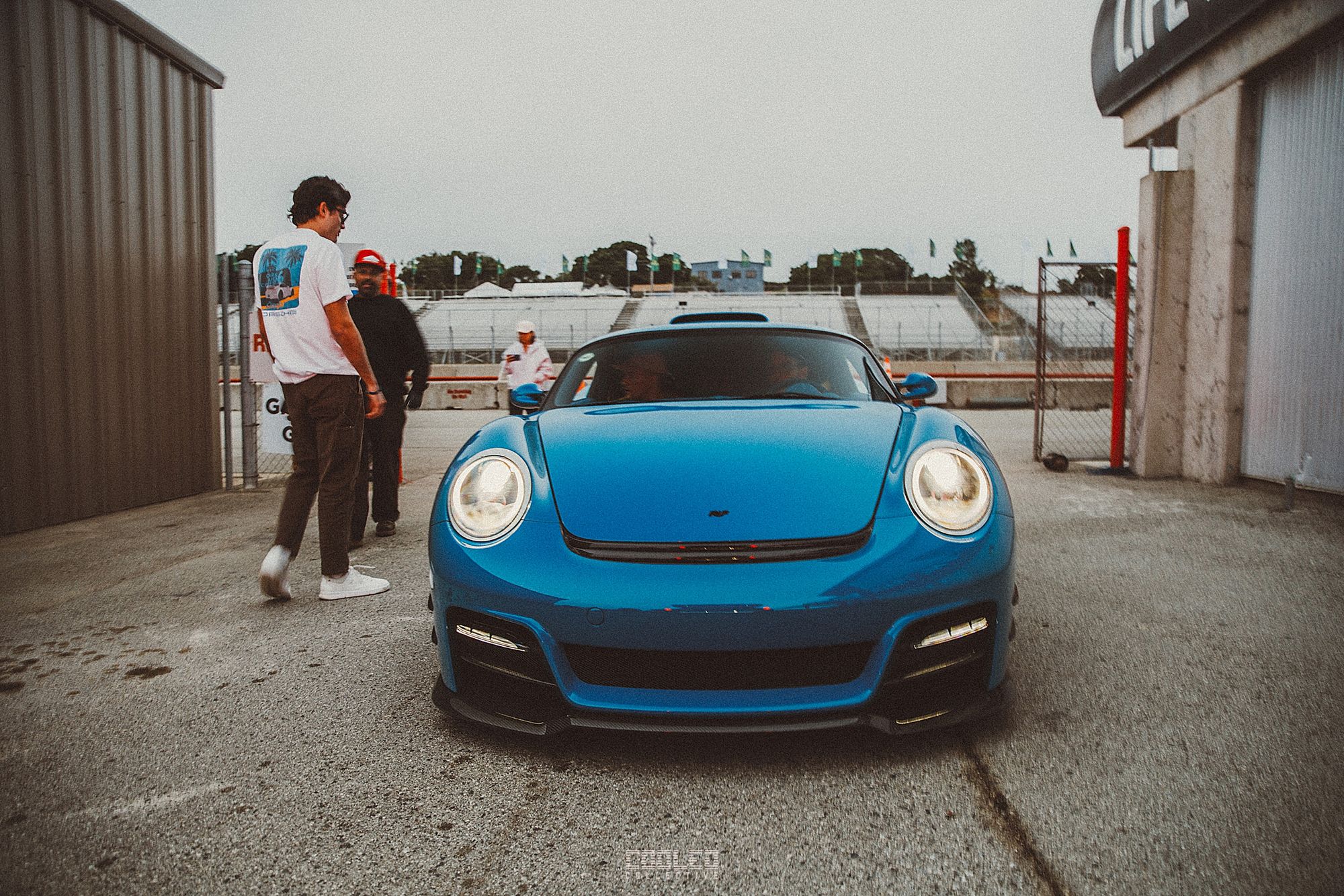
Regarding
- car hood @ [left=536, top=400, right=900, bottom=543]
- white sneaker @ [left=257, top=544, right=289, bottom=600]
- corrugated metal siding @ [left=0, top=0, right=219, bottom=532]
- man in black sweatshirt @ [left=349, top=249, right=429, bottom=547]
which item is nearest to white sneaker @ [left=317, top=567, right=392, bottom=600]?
white sneaker @ [left=257, top=544, right=289, bottom=600]

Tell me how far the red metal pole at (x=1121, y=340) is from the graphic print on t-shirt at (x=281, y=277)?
689 cm

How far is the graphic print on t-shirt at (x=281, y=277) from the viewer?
342cm

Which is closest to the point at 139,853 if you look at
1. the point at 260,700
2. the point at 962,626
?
the point at 260,700

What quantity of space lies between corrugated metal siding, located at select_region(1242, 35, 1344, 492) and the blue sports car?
487 cm

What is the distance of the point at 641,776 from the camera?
80.1 inches

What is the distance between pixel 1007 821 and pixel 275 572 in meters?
2.97

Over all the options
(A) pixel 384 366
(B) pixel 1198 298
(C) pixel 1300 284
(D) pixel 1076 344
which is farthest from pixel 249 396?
(D) pixel 1076 344

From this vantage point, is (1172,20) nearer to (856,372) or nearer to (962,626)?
(856,372)

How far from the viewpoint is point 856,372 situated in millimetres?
3207

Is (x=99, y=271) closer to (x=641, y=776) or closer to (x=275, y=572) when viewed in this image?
(x=275, y=572)

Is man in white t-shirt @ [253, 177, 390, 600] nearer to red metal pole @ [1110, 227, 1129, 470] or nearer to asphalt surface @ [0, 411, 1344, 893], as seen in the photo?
asphalt surface @ [0, 411, 1344, 893]

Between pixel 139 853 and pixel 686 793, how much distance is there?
1171mm

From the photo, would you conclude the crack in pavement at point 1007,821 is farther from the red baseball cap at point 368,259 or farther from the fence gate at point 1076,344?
the fence gate at point 1076,344

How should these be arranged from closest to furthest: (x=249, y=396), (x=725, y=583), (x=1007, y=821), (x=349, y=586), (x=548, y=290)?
(x=1007, y=821)
(x=725, y=583)
(x=349, y=586)
(x=249, y=396)
(x=548, y=290)
